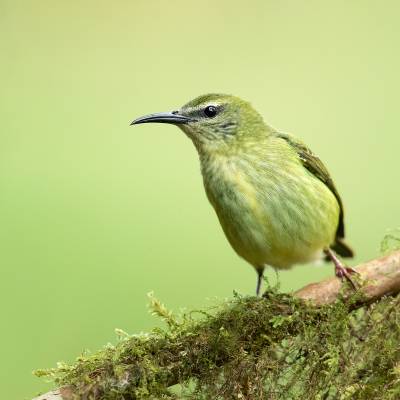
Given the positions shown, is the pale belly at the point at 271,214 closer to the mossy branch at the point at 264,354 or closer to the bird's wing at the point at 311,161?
the bird's wing at the point at 311,161

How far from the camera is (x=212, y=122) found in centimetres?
486

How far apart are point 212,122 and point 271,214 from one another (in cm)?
80

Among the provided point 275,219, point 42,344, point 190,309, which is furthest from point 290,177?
point 42,344

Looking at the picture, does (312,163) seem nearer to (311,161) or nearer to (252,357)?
(311,161)

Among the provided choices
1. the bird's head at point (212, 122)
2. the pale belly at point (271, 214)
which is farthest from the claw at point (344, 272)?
the bird's head at point (212, 122)

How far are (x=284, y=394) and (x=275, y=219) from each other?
1277 mm

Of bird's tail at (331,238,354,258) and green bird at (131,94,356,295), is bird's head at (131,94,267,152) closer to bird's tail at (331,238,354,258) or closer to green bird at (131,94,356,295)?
green bird at (131,94,356,295)

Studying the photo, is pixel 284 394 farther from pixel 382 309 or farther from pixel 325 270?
pixel 325 270

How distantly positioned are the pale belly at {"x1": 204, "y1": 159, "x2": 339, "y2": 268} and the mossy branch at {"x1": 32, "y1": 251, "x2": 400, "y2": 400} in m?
0.72

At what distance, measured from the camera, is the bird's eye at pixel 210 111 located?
4.86 m

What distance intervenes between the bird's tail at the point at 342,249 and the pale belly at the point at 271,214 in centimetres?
69

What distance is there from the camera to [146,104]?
866 centimetres

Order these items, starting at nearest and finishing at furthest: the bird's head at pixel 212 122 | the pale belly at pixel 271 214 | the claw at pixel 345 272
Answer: the claw at pixel 345 272, the pale belly at pixel 271 214, the bird's head at pixel 212 122

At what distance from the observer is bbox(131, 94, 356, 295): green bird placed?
439cm
